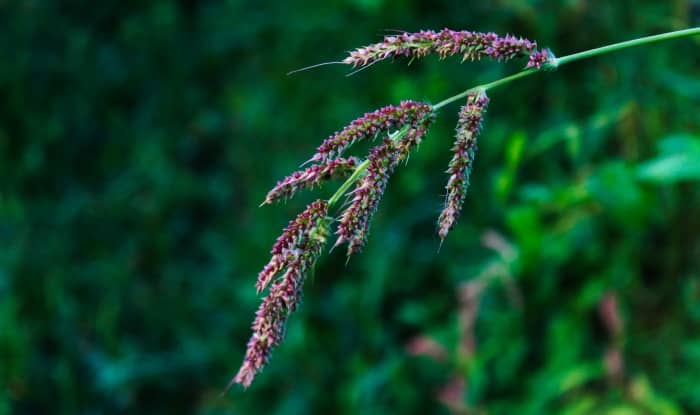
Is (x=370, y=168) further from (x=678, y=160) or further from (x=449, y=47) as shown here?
(x=678, y=160)

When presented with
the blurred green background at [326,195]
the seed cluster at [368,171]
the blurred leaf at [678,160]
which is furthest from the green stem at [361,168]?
the blurred leaf at [678,160]

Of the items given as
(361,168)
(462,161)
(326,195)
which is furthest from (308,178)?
(326,195)

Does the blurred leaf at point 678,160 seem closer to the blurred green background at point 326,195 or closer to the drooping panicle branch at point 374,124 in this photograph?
the blurred green background at point 326,195

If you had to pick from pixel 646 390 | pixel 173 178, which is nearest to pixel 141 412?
pixel 173 178

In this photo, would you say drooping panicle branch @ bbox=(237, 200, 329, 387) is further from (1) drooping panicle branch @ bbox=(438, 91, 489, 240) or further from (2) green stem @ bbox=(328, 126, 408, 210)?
(1) drooping panicle branch @ bbox=(438, 91, 489, 240)

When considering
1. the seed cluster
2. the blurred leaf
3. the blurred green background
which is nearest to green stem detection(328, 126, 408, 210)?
the seed cluster

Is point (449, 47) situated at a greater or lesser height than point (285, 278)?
greater
